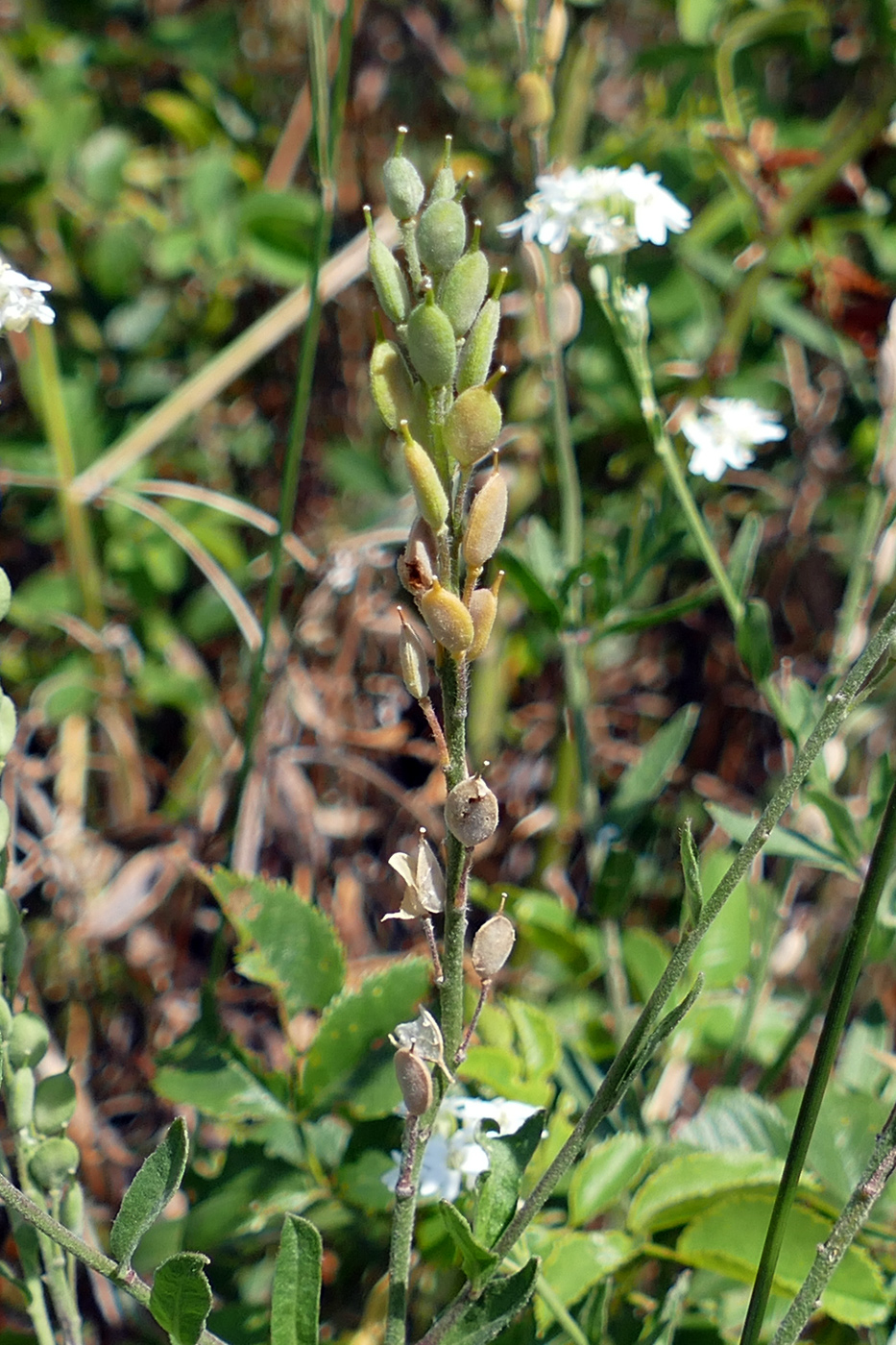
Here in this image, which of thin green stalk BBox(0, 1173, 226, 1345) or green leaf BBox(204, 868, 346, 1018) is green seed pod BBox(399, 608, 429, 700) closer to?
thin green stalk BBox(0, 1173, 226, 1345)

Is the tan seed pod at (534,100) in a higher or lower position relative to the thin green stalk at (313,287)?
higher

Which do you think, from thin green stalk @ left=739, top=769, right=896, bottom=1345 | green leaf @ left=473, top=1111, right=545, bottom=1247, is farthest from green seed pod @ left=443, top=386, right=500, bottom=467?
green leaf @ left=473, top=1111, right=545, bottom=1247

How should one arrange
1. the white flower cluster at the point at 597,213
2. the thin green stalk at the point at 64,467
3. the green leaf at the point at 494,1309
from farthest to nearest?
1. the thin green stalk at the point at 64,467
2. the white flower cluster at the point at 597,213
3. the green leaf at the point at 494,1309

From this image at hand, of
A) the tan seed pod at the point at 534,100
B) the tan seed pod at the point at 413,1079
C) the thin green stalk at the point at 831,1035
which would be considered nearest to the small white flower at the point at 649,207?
the tan seed pod at the point at 534,100

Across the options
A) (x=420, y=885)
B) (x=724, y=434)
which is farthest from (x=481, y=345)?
(x=724, y=434)

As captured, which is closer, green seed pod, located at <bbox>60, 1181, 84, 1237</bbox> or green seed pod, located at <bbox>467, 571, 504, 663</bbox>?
green seed pod, located at <bbox>467, 571, 504, 663</bbox>

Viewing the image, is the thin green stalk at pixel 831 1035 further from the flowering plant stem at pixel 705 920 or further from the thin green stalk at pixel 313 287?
the thin green stalk at pixel 313 287

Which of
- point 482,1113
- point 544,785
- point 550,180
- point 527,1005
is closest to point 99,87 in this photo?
point 550,180

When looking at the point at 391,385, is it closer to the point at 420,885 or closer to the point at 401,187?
the point at 401,187
